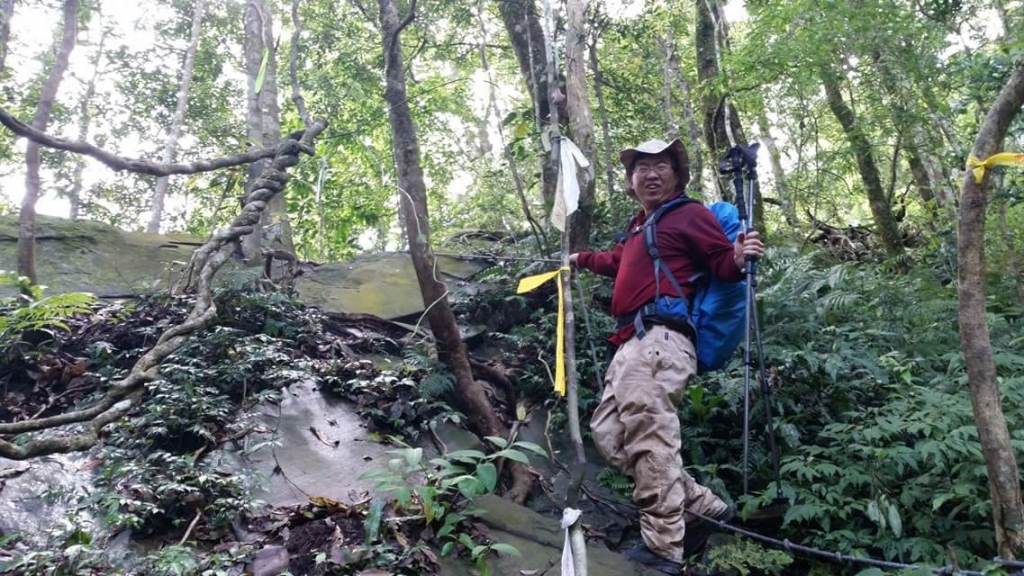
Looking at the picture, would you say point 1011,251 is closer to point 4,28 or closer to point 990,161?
point 990,161

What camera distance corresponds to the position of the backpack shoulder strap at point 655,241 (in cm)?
414

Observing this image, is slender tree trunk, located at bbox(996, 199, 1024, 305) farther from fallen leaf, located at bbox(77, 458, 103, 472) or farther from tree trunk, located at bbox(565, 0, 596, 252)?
fallen leaf, located at bbox(77, 458, 103, 472)

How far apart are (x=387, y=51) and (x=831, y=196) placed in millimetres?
9590

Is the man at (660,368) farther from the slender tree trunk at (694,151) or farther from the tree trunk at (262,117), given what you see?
the tree trunk at (262,117)

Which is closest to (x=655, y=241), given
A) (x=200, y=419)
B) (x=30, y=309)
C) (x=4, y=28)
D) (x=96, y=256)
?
(x=200, y=419)

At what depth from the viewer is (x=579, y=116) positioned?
21.6 feet

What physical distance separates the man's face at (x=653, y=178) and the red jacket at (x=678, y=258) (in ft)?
0.72

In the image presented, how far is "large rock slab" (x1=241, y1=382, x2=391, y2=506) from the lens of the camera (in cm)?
419

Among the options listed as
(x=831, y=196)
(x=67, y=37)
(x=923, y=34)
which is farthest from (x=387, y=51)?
(x=831, y=196)

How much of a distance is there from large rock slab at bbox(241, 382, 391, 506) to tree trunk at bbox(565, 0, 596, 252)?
2.78 metres

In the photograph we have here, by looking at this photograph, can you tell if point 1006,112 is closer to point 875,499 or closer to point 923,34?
point 875,499

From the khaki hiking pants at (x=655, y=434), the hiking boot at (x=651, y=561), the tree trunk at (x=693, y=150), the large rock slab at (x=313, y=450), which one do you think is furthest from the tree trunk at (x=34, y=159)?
the tree trunk at (x=693, y=150)

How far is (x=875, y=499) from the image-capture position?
12.7 feet

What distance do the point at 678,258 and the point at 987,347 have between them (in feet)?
5.38
